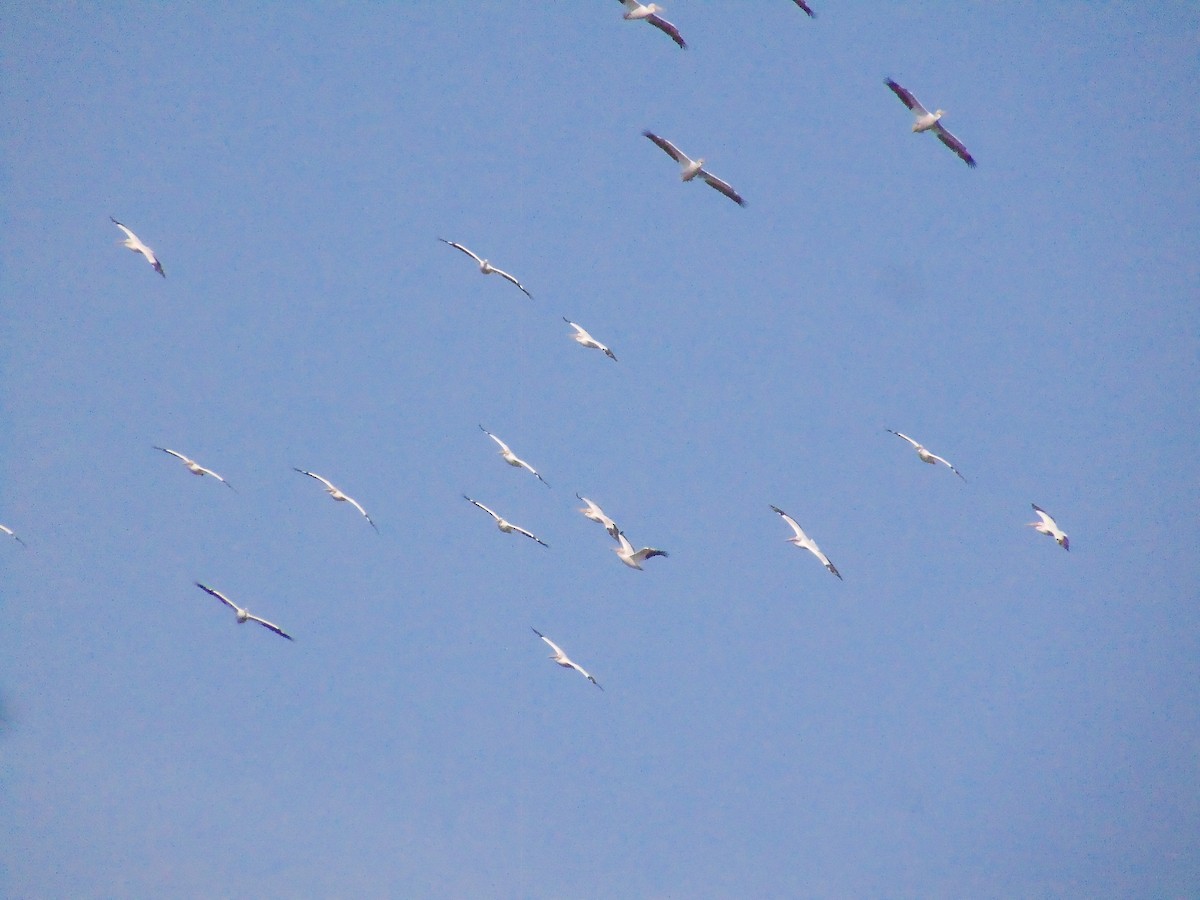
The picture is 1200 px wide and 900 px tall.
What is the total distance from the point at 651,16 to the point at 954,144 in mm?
6957

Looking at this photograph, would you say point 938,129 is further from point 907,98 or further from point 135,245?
point 135,245

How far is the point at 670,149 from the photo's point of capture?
1164 inches

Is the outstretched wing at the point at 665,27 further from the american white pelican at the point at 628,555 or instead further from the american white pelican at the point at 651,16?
the american white pelican at the point at 628,555

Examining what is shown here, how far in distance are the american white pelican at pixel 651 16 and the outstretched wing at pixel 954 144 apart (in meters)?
6.12

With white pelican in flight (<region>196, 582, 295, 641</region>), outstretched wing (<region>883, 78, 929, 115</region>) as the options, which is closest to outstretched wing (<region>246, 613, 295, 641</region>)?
white pelican in flight (<region>196, 582, 295, 641</region>)

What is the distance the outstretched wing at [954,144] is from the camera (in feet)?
94.1

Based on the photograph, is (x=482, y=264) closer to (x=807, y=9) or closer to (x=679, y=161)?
(x=679, y=161)

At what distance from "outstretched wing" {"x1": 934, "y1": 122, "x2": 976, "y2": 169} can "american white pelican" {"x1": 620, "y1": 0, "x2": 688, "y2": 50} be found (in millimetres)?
6118

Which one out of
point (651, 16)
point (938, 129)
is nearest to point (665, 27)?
point (651, 16)


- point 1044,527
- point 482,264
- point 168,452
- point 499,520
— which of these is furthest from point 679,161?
point 168,452

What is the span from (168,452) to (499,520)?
9.56 metres

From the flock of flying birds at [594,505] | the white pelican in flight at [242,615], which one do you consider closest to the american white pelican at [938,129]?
the flock of flying birds at [594,505]

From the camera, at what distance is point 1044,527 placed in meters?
36.5

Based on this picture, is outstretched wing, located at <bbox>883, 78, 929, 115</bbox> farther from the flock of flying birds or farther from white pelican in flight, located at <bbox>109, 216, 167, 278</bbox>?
white pelican in flight, located at <bbox>109, 216, 167, 278</bbox>
